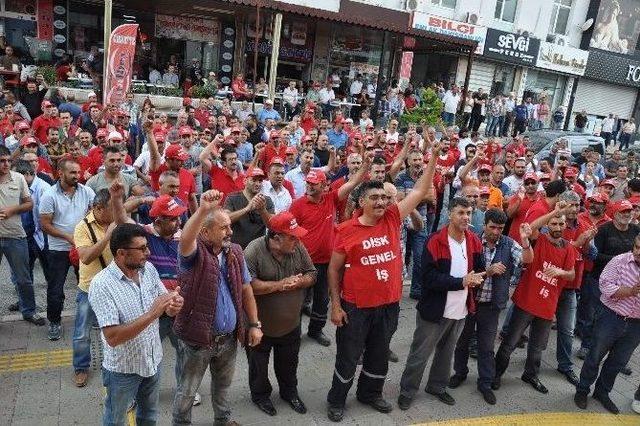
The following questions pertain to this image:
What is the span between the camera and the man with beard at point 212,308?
3.43m

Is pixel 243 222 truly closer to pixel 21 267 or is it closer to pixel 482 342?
pixel 21 267

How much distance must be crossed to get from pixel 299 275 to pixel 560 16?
27.6 metres

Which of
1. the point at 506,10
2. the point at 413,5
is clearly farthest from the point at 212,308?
the point at 506,10

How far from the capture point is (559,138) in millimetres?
14297

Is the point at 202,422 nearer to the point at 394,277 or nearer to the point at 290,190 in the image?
the point at 394,277

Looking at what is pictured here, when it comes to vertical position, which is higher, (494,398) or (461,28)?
(461,28)

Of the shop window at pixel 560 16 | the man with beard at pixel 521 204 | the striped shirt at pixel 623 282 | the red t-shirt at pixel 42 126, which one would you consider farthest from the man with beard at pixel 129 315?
the shop window at pixel 560 16

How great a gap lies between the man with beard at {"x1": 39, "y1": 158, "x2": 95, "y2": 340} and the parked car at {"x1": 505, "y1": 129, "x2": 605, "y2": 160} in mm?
11703

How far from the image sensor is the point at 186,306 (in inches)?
138

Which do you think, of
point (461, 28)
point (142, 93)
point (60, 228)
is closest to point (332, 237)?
point (60, 228)

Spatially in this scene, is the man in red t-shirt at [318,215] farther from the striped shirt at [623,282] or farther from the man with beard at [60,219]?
the striped shirt at [623,282]

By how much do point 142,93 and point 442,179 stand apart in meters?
10.7

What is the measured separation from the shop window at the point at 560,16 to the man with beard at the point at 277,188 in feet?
82.2

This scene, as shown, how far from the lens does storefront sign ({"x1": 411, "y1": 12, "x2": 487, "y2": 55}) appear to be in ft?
69.6
